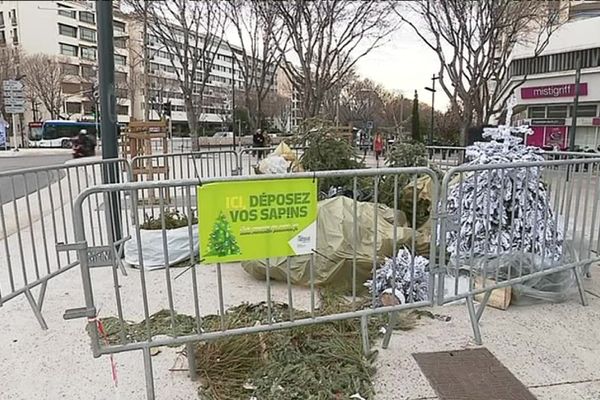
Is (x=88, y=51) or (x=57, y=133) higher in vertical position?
(x=88, y=51)

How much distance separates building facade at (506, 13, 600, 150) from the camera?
23188 mm

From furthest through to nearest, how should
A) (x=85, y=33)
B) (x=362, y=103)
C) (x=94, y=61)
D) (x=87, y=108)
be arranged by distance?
(x=87, y=108), (x=362, y=103), (x=94, y=61), (x=85, y=33)

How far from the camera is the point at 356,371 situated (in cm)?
295

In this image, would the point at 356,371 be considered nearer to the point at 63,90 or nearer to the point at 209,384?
the point at 209,384

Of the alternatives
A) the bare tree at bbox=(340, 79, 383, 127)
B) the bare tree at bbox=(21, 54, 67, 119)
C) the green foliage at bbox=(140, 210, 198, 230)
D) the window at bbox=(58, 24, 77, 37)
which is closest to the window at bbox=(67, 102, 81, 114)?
the bare tree at bbox=(21, 54, 67, 119)

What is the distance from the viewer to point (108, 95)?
17.3 ft

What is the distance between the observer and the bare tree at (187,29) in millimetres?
19666

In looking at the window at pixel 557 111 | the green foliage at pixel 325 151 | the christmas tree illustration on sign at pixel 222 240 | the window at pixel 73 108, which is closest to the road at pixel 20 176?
the christmas tree illustration on sign at pixel 222 240

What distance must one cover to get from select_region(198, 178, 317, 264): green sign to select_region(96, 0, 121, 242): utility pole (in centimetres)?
273

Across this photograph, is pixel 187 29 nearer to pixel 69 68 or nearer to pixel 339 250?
pixel 69 68

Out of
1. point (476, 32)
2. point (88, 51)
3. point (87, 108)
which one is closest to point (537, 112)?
point (476, 32)

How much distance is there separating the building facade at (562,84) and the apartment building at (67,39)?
63.2ft

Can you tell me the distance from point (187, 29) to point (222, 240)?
20.0m

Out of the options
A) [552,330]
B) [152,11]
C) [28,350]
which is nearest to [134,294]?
[28,350]
